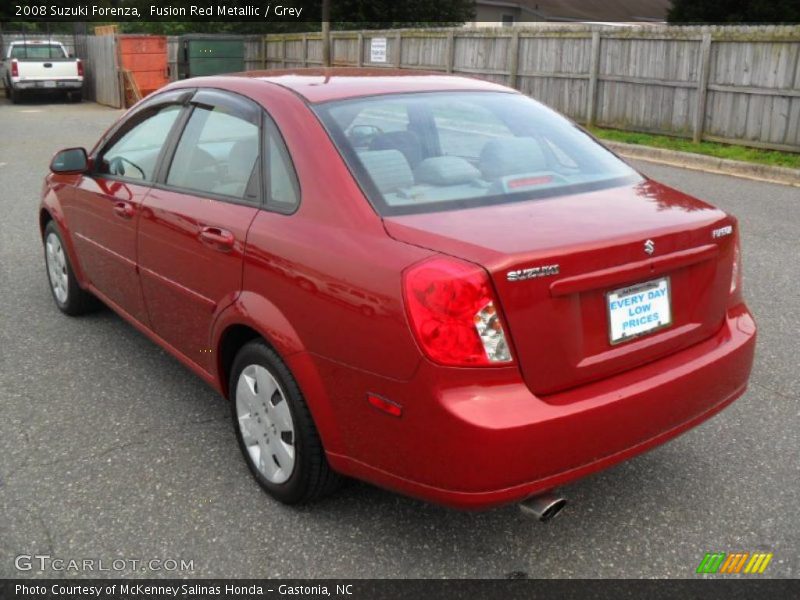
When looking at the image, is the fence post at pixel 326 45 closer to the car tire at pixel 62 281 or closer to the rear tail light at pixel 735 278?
the car tire at pixel 62 281

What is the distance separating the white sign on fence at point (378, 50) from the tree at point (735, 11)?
9.57 m

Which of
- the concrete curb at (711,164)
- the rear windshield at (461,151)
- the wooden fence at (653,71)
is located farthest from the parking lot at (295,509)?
the wooden fence at (653,71)

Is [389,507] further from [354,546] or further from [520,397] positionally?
[520,397]

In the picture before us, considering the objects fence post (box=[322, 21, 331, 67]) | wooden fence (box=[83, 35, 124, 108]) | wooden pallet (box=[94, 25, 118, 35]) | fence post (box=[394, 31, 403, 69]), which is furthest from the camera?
wooden pallet (box=[94, 25, 118, 35])

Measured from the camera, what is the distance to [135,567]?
2.85 metres

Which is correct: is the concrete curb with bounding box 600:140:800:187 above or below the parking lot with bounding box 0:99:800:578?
above

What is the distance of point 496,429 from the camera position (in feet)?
8.00

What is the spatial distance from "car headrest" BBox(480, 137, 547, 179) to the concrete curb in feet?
24.4

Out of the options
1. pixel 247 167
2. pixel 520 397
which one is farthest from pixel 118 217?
pixel 520 397

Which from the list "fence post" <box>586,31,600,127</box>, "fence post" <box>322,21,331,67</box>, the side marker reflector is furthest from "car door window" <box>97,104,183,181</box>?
"fence post" <box>322,21,331,67</box>

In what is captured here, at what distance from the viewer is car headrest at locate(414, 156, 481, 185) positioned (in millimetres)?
3078

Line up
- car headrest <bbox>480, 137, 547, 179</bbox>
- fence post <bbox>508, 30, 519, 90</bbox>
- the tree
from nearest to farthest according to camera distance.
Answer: car headrest <bbox>480, 137, 547, 179</bbox>
fence post <bbox>508, 30, 519, 90</bbox>
the tree

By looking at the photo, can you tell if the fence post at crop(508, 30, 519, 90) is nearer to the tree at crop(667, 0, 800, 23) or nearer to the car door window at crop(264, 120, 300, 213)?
Answer: the tree at crop(667, 0, 800, 23)

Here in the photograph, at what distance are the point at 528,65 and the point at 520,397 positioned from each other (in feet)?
50.7
